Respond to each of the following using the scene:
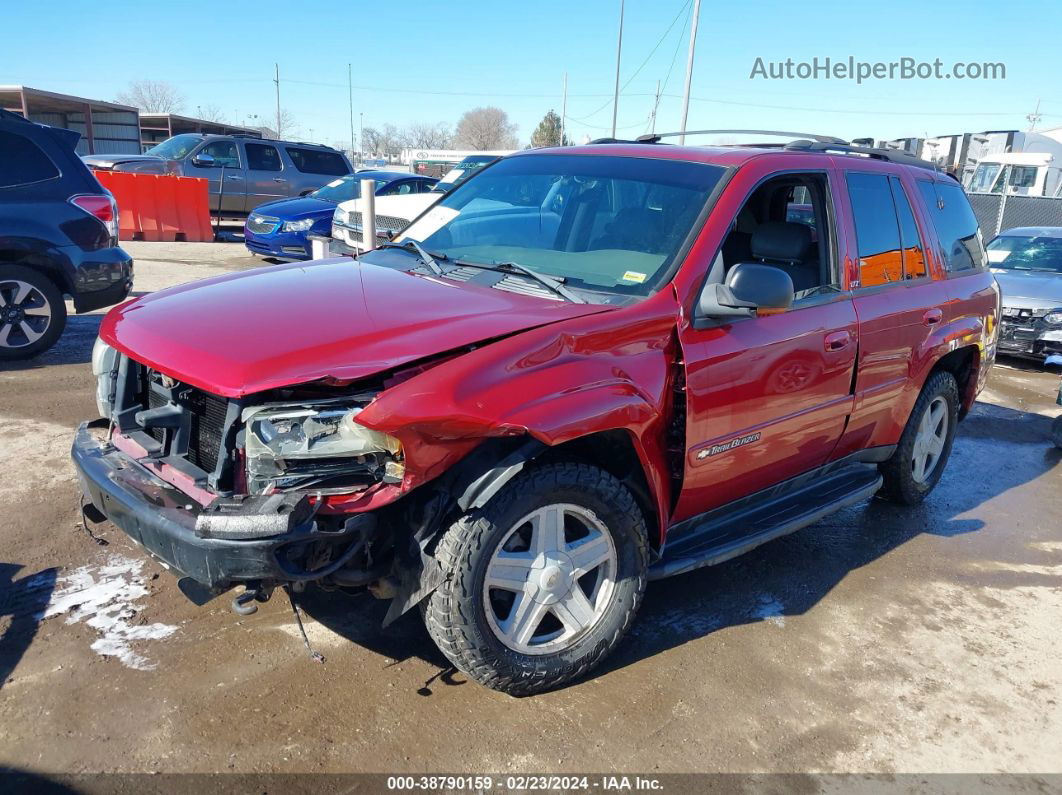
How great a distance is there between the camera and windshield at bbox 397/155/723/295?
327cm

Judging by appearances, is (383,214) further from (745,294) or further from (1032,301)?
(745,294)

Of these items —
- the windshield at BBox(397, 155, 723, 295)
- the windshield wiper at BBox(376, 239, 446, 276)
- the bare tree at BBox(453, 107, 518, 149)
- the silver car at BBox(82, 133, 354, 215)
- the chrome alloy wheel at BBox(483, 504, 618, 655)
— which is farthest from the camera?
the bare tree at BBox(453, 107, 518, 149)

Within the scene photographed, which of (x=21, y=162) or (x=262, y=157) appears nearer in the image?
(x=21, y=162)

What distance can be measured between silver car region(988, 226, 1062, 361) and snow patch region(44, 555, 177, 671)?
8.81m

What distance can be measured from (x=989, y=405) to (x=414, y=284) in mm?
6837

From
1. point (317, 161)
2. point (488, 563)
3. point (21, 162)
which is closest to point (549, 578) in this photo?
point (488, 563)

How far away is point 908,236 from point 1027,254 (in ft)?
26.2

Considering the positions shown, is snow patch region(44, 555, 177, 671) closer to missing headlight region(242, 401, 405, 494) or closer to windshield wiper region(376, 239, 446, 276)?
missing headlight region(242, 401, 405, 494)

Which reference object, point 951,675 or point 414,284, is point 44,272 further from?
point 951,675

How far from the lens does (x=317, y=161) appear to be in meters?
18.0

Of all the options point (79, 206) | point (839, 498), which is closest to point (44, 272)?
point (79, 206)

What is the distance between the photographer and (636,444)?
2.93m

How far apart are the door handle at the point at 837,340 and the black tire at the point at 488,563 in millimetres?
1306

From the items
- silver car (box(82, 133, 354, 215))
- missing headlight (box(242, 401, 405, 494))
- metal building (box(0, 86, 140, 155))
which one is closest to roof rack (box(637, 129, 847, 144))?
missing headlight (box(242, 401, 405, 494))
